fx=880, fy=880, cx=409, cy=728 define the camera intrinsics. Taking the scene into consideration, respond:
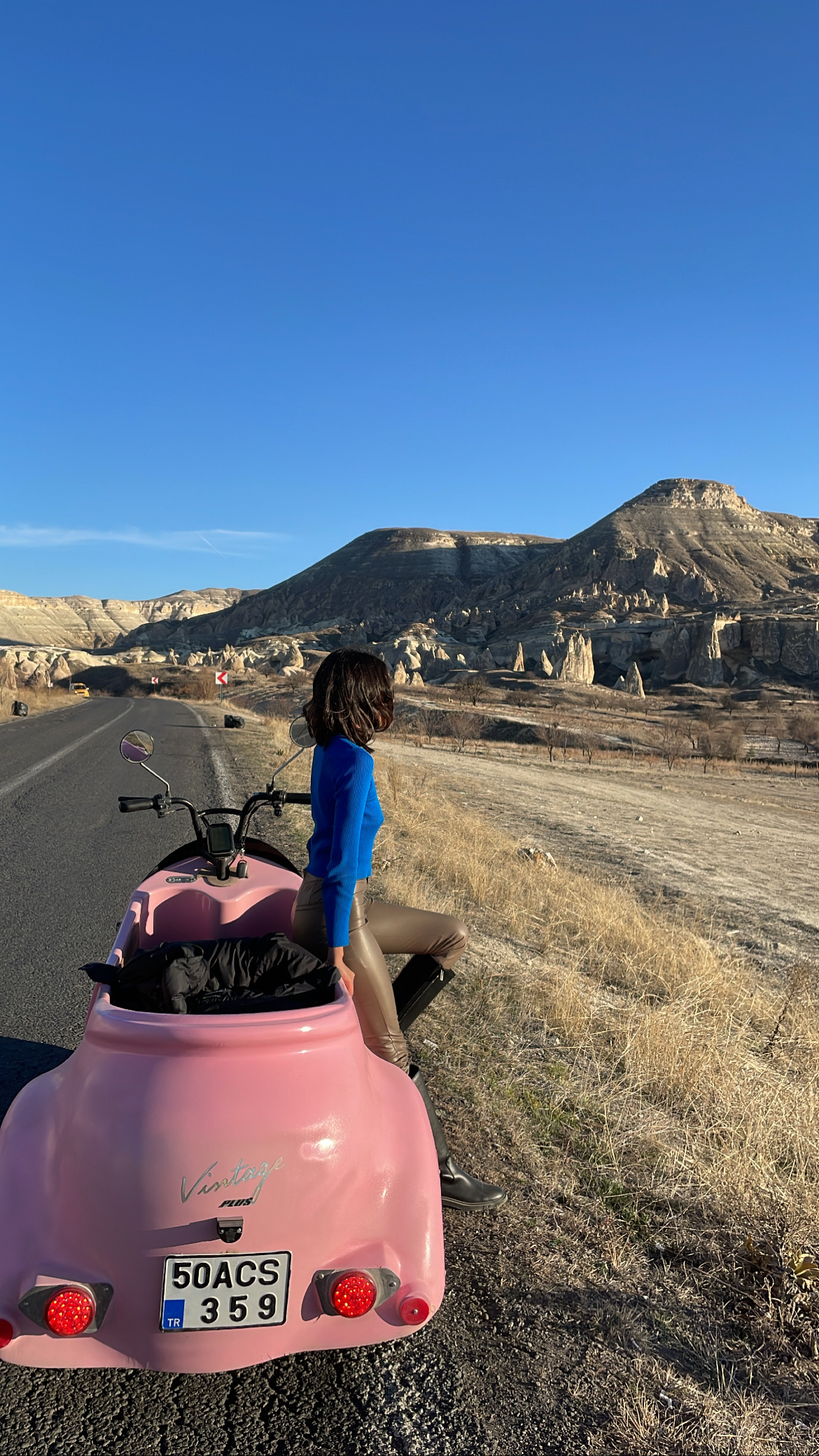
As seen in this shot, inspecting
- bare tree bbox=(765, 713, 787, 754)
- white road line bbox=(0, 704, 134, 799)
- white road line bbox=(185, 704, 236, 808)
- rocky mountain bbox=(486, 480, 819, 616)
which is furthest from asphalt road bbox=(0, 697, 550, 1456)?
rocky mountain bbox=(486, 480, 819, 616)

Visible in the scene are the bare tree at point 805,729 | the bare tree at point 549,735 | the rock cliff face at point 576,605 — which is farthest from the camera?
the rock cliff face at point 576,605

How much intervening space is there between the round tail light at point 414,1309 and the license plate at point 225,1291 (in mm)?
292

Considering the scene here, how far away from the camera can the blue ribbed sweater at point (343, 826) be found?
2.74 meters

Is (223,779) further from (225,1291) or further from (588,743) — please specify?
(588,743)

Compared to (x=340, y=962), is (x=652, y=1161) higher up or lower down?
lower down

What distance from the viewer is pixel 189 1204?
191 centimetres

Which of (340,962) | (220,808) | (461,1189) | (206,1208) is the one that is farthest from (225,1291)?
(220,808)

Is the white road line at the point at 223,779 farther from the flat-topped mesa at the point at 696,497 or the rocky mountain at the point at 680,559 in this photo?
the flat-topped mesa at the point at 696,497

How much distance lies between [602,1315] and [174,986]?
1.60 metres

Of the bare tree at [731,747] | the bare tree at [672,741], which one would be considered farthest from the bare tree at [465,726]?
the bare tree at [731,747]

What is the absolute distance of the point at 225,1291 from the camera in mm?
1961

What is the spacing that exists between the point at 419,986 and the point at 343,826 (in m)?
0.97

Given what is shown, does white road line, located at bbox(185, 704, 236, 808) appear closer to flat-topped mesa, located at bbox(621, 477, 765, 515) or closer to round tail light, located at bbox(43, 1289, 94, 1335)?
round tail light, located at bbox(43, 1289, 94, 1335)

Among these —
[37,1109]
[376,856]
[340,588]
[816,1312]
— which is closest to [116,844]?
[376,856]
